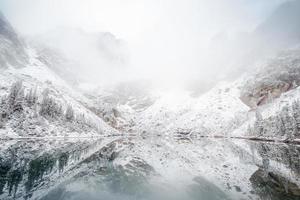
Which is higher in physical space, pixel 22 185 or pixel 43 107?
pixel 43 107

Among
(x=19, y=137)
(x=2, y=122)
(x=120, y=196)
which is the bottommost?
(x=120, y=196)

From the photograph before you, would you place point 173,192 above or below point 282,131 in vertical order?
below

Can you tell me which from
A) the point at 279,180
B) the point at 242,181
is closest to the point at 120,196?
the point at 242,181

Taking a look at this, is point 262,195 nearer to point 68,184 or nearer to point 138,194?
point 138,194

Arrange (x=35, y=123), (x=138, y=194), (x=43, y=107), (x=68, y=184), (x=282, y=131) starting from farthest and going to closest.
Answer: (x=43, y=107)
(x=35, y=123)
(x=282, y=131)
(x=68, y=184)
(x=138, y=194)

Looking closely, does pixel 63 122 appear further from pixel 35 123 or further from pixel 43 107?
pixel 35 123

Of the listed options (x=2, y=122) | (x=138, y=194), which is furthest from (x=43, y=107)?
(x=138, y=194)

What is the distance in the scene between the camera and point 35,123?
162 meters

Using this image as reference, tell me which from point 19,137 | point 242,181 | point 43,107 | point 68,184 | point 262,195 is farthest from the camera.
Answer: point 43,107

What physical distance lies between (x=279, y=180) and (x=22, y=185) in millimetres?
28813

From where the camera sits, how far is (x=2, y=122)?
13825cm

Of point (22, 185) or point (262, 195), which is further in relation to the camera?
point (22, 185)

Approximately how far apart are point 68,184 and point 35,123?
498 feet

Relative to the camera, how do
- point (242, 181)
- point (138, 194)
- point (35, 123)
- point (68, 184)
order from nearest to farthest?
point (138, 194)
point (68, 184)
point (242, 181)
point (35, 123)
